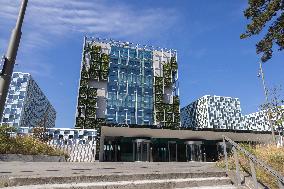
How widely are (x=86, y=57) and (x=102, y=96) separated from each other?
7993 millimetres

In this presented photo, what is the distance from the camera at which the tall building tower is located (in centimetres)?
4975

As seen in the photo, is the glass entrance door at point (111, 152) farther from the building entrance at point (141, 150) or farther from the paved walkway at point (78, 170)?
the paved walkway at point (78, 170)

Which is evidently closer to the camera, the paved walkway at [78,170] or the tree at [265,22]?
the paved walkway at [78,170]

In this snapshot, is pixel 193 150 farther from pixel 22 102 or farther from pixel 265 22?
pixel 22 102

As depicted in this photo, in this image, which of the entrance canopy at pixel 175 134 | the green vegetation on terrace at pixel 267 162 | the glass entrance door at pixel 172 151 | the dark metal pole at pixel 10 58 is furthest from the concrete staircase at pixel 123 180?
the glass entrance door at pixel 172 151

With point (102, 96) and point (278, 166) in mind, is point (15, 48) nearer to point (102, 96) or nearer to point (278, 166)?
point (278, 166)

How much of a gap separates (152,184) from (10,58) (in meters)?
4.05

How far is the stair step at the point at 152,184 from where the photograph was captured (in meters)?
5.56

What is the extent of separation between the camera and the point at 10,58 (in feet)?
19.7

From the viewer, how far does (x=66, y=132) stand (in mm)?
28781

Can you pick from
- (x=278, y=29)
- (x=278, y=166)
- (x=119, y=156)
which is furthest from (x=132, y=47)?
(x=278, y=166)

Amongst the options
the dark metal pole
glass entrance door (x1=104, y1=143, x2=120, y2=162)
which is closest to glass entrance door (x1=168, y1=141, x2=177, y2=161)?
glass entrance door (x1=104, y1=143, x2=120, y2=162)

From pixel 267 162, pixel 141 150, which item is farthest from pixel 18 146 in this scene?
pixel 141 150

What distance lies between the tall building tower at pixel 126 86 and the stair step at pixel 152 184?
136ft
